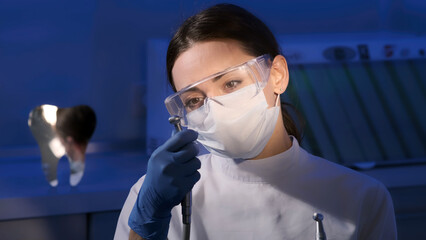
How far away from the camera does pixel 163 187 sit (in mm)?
904

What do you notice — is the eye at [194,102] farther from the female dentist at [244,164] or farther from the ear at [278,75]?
the ear at [278,75]

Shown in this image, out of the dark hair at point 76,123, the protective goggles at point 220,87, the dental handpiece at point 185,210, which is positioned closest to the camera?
the dental handpiece at point 185,210

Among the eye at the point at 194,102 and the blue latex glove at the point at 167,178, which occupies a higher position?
the eye at the point at 194,102

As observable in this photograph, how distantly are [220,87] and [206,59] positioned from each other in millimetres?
73

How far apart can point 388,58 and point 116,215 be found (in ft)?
3.89

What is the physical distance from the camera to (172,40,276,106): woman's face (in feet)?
3.40

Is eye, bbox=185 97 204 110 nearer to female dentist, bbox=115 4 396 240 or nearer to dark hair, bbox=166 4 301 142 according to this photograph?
female dentist, bbox=115 4 396 240

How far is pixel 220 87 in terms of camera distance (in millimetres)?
1019

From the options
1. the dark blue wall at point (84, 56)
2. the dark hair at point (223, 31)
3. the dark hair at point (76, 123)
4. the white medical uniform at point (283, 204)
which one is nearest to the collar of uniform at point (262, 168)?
the white medical uniform at point (283, 204)

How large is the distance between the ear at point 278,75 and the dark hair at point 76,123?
0.82m

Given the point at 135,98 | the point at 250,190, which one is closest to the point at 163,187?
the point at 250,190

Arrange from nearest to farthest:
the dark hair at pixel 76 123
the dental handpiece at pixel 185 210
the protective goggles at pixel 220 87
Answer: the dental handpiece at pixel 185 210 < the protective goggles at pixel 220 87 < the dark hair at pixel 76 123

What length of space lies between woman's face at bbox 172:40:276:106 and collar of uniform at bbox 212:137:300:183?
0.14m

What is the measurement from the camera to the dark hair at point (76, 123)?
1622mm
